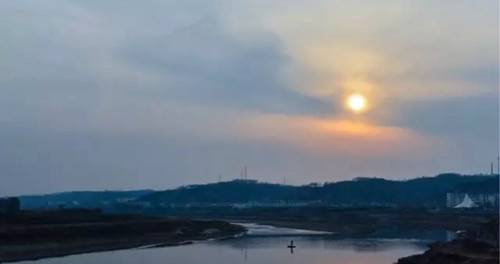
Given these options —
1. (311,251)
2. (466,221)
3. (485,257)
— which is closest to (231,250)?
(311,251)

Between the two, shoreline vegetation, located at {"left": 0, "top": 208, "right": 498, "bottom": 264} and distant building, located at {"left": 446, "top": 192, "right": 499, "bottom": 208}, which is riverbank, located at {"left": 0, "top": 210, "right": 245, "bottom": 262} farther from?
distant building, located at {"left": 446, "top": 192, "right": 499, "bottom": 208}

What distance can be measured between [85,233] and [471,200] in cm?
10648

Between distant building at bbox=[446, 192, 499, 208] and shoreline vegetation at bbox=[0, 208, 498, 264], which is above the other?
distant building at bbox=[446, 192, 499, 208]

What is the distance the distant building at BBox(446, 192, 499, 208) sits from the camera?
512 ft

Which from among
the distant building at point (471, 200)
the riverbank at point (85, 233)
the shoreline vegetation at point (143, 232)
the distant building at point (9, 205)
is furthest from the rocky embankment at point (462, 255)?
the distant building at point (471, 200)

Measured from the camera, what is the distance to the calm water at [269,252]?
4978 cm

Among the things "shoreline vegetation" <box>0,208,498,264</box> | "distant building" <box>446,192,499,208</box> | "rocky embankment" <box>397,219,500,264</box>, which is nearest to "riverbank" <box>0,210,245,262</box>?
"shoreline vegetation" <box>0,208,498,264</box>

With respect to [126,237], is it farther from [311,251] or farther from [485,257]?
[485,257]

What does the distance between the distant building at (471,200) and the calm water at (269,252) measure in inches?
3428

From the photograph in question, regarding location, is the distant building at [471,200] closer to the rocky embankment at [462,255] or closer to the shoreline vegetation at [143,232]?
the shoreline vegetation at [143,232]

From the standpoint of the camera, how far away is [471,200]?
162000mm

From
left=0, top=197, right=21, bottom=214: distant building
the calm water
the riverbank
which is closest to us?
the calm water

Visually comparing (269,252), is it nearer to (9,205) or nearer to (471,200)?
(9,205)

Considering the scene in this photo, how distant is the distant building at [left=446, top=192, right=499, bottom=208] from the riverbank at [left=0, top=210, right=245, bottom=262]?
77.2 m
